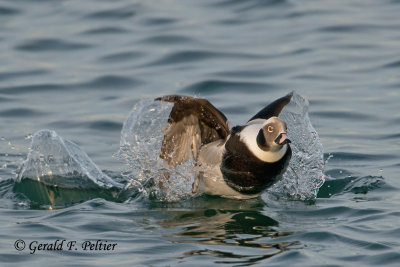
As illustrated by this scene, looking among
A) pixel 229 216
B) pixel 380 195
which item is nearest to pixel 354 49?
pixel 380 195

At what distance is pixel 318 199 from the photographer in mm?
7168

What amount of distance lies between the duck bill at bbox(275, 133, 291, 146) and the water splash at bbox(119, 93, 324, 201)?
101cm

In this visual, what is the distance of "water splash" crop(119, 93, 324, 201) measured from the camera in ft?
23.9

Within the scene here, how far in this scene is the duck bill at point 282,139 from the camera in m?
6.26

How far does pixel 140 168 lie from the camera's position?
24.9ft

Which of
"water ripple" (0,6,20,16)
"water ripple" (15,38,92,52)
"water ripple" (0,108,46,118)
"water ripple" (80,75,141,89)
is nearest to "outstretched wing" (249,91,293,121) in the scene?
"water ripple" (0,108,46,118)

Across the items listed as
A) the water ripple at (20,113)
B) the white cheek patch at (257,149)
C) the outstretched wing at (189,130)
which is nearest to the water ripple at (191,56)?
the water ripple at (20,113)

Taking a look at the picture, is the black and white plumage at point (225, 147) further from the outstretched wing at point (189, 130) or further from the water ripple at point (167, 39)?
the water ripple at point (167, 39)

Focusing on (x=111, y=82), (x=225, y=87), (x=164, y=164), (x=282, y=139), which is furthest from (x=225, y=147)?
(x=111, y=82)

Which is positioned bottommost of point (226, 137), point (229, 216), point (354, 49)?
point (229, 216)

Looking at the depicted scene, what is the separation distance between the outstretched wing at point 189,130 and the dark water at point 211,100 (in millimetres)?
493

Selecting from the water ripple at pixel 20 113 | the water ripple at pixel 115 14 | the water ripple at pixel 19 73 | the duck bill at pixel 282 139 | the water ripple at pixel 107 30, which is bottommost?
the duck bill at pixel 282 139

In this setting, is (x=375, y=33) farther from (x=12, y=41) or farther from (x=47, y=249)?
(x=47, y=249)

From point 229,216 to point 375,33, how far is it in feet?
23.3
